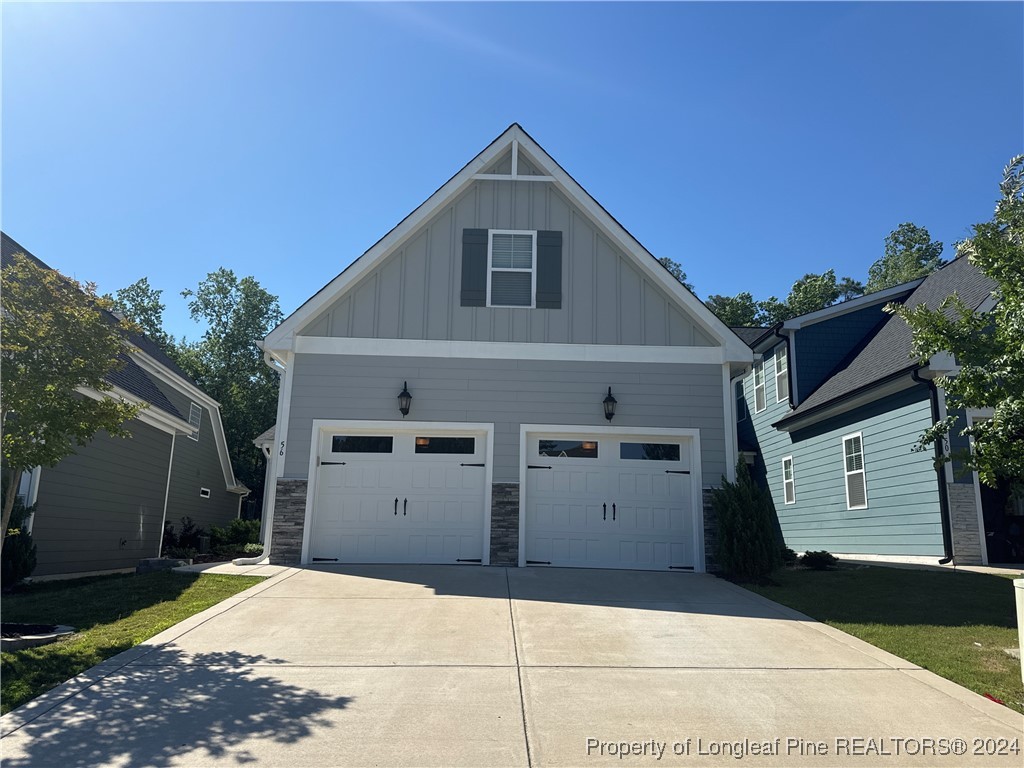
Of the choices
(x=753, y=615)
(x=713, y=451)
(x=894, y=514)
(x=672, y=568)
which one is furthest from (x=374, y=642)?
(x=894, y=514)

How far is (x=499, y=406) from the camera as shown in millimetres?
11359

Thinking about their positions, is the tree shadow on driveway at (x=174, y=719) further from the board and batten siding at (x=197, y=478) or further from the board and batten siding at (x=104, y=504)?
the board and batten siding at (x=197, y=478)

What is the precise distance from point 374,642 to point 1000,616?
21.2 feet

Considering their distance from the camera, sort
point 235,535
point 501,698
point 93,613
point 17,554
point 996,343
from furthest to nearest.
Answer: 1. point 235,535
2. point 17,554
3. point 93,613
4. point 996,343
5. point 501,698

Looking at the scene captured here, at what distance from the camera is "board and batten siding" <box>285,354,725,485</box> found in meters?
11.3

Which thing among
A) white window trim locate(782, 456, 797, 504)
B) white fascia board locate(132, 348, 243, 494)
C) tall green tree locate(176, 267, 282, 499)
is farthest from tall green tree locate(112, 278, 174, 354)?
white window trim locate(782, 456, 797, 504)

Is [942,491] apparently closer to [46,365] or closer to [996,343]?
[996,343]

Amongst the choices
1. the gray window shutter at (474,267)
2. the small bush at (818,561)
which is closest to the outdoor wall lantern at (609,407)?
Answer: the gray window shutter at (474,267)

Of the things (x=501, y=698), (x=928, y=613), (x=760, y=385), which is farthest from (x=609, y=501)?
(x=760, y=385)

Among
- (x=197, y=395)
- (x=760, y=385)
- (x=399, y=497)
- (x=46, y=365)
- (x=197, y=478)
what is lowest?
(x=399, y=497)

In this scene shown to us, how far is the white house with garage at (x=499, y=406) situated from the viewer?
11.1m

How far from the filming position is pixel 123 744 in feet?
12.8

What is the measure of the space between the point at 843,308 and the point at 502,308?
900cm

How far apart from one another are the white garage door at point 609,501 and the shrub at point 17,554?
7186 millimetres
